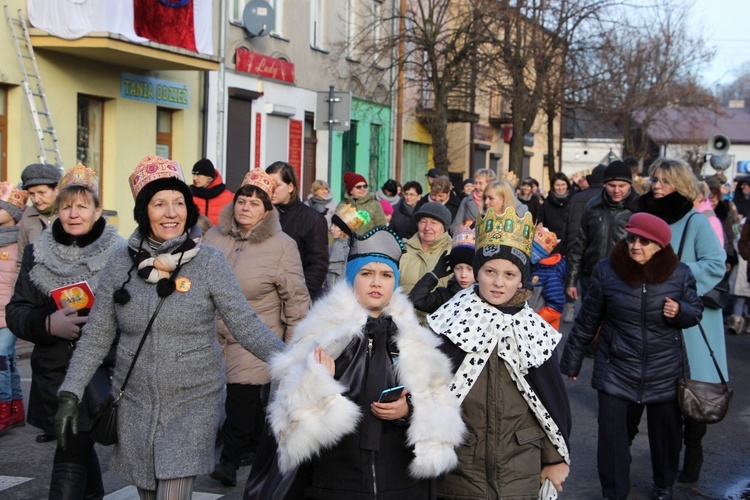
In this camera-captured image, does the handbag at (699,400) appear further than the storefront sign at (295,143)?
No

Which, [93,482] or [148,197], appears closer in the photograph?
[148,197]

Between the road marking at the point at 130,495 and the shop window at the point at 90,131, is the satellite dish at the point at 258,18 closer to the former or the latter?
the shop window at the point at 90,131

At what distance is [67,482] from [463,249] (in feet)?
9.40

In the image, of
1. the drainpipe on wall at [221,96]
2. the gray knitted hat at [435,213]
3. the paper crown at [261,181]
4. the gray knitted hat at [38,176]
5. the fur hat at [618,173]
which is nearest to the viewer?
the paper crown at [261,181]

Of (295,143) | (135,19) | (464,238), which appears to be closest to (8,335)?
(464,238)

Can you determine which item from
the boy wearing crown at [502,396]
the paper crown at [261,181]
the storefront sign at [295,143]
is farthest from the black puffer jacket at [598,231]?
the storefront sign at [295,143]

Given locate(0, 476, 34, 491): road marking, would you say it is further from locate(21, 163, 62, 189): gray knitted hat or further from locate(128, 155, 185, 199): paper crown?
locate(128, 155, 185, 199): paper crown

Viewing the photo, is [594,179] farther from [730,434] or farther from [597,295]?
[597,295]

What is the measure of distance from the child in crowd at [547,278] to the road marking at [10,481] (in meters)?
3.77

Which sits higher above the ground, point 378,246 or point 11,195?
point 11,195

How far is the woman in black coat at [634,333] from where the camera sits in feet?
20.5

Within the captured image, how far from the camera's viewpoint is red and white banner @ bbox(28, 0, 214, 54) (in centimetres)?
1620

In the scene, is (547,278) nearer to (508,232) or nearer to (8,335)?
(508,232)

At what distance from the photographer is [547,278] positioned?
795 cm
